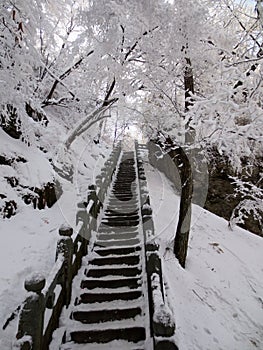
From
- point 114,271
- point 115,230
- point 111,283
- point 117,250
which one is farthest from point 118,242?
point 111,283

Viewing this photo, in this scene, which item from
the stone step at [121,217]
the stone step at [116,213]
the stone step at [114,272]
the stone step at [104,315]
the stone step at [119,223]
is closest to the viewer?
the stone step at [104,315]

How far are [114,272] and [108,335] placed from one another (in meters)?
→ 1.54

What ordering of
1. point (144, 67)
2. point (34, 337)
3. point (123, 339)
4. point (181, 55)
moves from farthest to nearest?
point (144, 67) → point (181, 55) → point (123, 339) → point (34, 337)

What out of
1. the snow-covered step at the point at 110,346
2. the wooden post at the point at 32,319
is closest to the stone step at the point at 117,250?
the snow-covered step at the point at 110,346

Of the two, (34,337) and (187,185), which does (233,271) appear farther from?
(34,337)

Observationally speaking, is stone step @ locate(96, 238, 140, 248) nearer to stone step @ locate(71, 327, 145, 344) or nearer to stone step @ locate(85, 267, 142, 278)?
stone step @ locate(85, 267, 142, 278)

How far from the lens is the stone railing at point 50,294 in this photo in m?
3.07

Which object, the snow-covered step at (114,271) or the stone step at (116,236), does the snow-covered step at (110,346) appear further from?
the stone step at (116,236)

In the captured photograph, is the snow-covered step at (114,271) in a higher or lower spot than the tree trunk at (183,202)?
lower

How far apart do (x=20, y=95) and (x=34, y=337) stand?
472 cm

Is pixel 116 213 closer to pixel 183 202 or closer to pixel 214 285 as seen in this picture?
pixel 183 202

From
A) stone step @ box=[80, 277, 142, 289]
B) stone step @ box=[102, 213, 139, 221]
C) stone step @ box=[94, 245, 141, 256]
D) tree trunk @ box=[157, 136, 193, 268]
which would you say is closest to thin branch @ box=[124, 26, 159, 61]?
tree trunk @ box=[157, 136, 193, 268]

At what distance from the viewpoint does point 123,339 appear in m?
4.27

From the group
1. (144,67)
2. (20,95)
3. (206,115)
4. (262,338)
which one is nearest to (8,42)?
(20,95)
